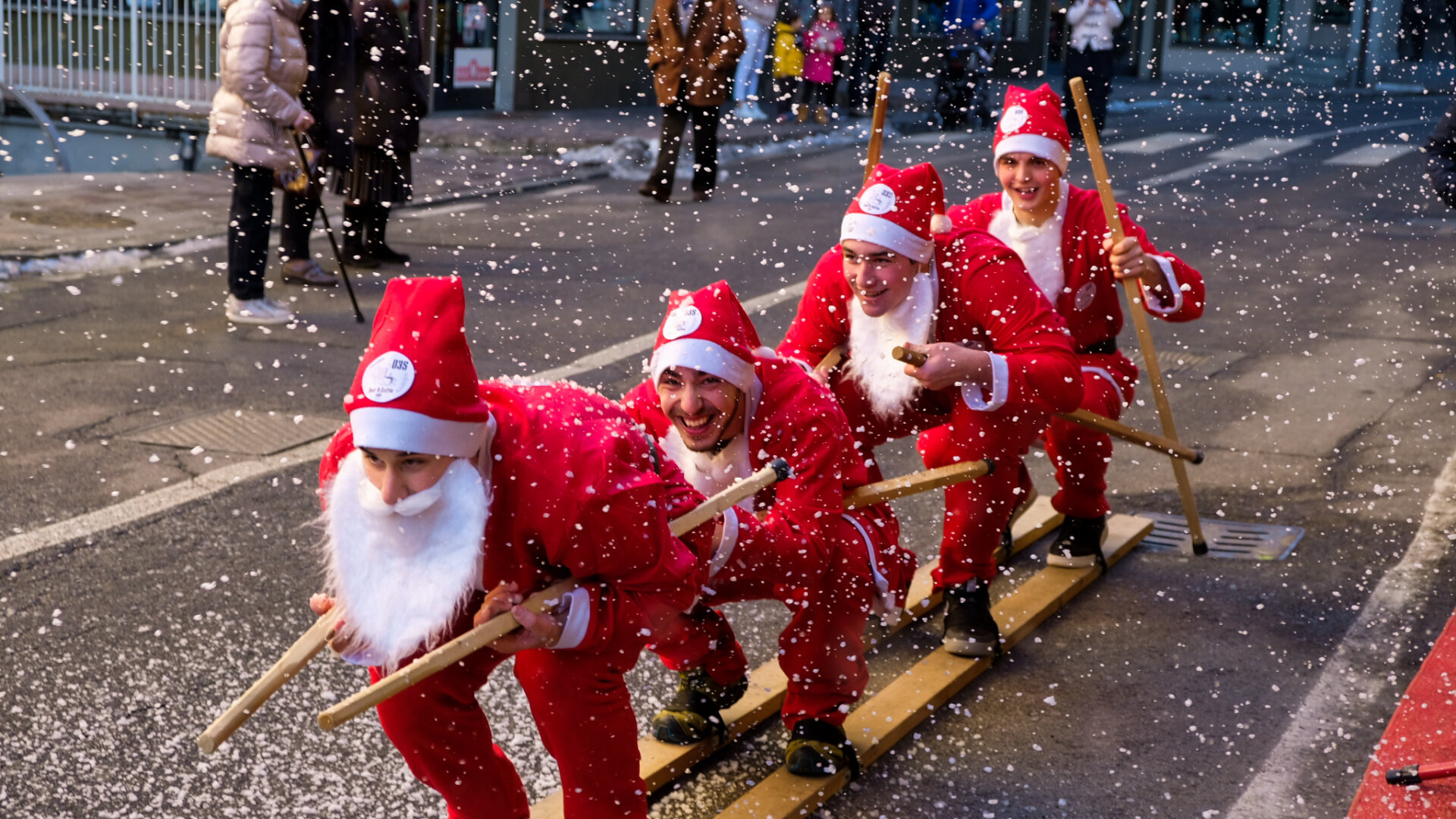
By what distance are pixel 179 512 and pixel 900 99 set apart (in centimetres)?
1850

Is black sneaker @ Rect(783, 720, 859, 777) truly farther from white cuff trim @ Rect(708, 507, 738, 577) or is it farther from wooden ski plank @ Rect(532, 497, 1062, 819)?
white cuff trim @ Rect(708, 507, 738, 577)

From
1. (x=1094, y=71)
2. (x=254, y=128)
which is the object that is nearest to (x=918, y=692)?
(x=254, y=128)

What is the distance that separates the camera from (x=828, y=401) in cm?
397

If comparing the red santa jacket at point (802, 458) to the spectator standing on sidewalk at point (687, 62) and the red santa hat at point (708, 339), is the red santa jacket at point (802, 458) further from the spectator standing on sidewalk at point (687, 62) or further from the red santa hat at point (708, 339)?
the spectator standing on sidewalk at point (687, 62)

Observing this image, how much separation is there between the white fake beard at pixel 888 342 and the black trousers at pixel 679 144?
8794 millimetres

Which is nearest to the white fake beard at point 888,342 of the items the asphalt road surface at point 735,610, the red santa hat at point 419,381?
the asphalt road surface at point 735,610

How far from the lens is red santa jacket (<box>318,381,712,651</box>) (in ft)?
9.95

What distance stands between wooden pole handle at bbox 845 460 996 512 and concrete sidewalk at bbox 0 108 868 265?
7091mm

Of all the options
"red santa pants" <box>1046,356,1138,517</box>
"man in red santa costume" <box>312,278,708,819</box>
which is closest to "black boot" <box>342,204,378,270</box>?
"red santa pants" <box>1046,356,1138,517</box>

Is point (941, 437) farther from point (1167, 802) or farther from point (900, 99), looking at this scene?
point (900, 99)

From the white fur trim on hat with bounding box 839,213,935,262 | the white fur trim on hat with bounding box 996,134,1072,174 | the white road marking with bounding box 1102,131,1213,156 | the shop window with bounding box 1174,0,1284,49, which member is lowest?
the white road marking with bounding box 1102,131,1213,156

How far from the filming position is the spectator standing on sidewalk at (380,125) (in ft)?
33.0

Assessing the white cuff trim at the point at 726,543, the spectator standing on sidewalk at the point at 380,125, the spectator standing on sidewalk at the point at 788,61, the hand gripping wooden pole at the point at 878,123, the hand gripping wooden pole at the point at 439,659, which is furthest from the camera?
the spectator standing on sidewalk at the point at 788,61

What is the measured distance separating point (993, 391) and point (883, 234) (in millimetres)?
518
